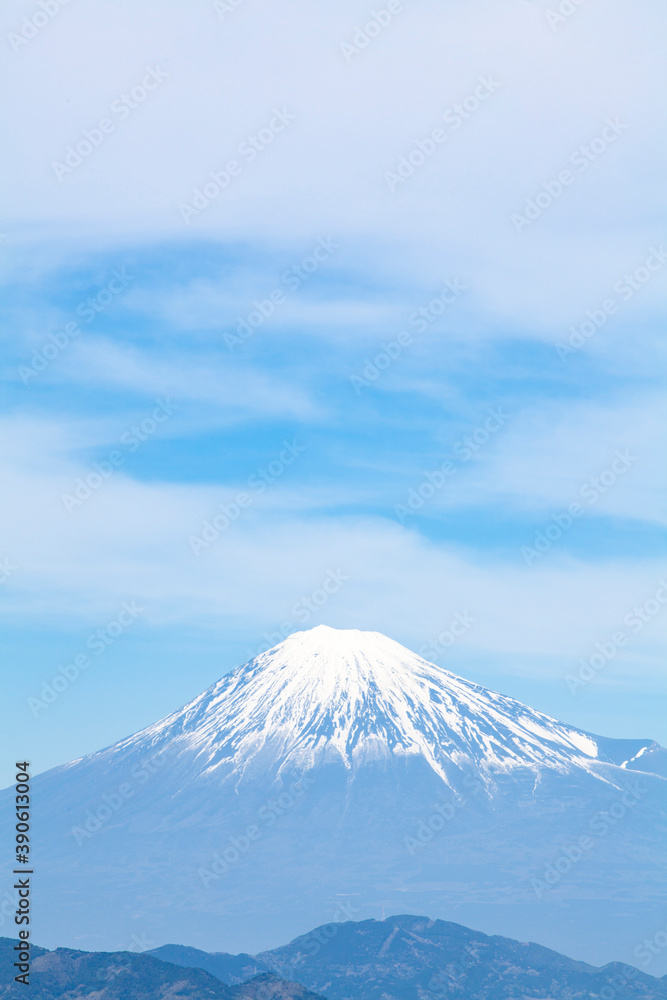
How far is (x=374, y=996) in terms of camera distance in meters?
195

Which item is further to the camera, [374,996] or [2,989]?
[374,996]

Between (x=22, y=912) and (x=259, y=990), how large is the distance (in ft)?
186

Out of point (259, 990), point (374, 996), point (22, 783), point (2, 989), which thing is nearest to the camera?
point (22, 783)

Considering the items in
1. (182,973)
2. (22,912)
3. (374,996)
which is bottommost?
(22,912)

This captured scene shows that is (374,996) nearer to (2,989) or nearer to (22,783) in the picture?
(2,989)

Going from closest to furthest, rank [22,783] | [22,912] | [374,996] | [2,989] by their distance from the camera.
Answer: [22,783] → [22,912] → [2,989] → [374,996]

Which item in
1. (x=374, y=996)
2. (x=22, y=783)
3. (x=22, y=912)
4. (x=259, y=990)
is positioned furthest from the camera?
(x=374, y=996)

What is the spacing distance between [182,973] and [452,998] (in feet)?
294

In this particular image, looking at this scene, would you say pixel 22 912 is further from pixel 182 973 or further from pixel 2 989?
pixel 182 973

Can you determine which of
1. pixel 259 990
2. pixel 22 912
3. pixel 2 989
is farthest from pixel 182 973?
pixel 22 912

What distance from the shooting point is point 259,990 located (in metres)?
119

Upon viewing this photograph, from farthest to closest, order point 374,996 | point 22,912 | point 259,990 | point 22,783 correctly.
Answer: point 374,996 < point 259,990 < point 22,912 < point 22,783

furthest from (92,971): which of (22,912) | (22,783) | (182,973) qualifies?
(22,783)

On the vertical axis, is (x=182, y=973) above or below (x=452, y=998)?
below
